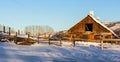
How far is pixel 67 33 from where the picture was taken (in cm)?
5056

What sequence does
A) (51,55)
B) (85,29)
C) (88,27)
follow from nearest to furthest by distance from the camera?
(51,55) < (85,29) < (88,27)

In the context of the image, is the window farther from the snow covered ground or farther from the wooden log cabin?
the snow covered ground

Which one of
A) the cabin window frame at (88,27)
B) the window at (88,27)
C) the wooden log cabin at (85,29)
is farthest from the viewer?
the window at (88,27)

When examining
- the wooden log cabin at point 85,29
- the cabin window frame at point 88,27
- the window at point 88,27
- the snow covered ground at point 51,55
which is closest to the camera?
the snow covered ground at point 51,55

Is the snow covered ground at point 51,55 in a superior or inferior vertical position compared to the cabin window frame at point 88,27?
inferior

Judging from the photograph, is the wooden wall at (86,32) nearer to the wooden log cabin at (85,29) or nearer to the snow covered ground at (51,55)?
the wooden log cabin at (85,29)

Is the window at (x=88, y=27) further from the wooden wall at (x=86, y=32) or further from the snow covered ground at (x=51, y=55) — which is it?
the snow covered ground at (x=51, y=55)

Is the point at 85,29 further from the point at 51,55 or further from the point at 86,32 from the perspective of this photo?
the point at 51,55

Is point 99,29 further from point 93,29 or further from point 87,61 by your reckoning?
point 87,61

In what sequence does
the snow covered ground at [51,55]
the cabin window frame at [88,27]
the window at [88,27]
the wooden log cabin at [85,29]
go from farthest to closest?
the window at [88,27] < the cabin window frame at [88,27] < the wooden log cabin at [85,29] < the snow covered ground at [51,55]

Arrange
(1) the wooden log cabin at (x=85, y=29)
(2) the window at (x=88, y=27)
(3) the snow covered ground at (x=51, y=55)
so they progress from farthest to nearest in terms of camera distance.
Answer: (2) the window at (x=88, y=27) < (1) the wooden log cabin at (x=85, y=29) < (3) the snow covered ground at (x=51, y=55)

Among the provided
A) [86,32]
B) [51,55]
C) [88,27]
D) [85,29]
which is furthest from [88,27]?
[51,55]

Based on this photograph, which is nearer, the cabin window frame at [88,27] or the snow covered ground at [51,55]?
the snow covered ground at [51,55]

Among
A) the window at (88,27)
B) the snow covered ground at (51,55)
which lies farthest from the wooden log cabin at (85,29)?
the snow covered ground at (51,55)
